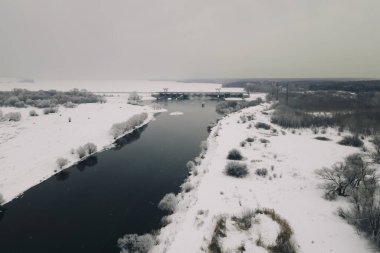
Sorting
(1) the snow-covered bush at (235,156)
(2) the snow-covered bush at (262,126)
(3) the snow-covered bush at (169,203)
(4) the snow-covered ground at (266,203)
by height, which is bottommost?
(3) the snow-covered bush at (169,203)

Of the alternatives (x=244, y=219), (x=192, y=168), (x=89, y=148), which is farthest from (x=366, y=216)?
(x=89, y=148)

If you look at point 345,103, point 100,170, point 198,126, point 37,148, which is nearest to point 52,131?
point 37,148

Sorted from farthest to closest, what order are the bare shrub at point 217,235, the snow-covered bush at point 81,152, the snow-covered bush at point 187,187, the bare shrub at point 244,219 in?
the snow-covered bush at point 81,152 < the snow-covered bush at point 187,187 < the bare shrub at point 244,219 < the bare shrub at point 217,235

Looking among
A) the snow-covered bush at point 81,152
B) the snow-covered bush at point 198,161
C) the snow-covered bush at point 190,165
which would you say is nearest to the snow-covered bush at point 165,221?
the snow-covered bush at point 190,165

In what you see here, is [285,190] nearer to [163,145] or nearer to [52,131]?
[163,145]

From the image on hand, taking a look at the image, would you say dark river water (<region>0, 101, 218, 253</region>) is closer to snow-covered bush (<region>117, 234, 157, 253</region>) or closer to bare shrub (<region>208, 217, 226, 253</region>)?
snow-covered bush (<region>117, 234, 157, 253</region>)

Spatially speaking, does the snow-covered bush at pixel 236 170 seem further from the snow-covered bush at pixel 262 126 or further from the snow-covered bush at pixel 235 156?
the snow-covered bush at pixel 262 126

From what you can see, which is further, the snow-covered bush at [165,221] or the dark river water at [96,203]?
the snow-covered bush at [165,221]
